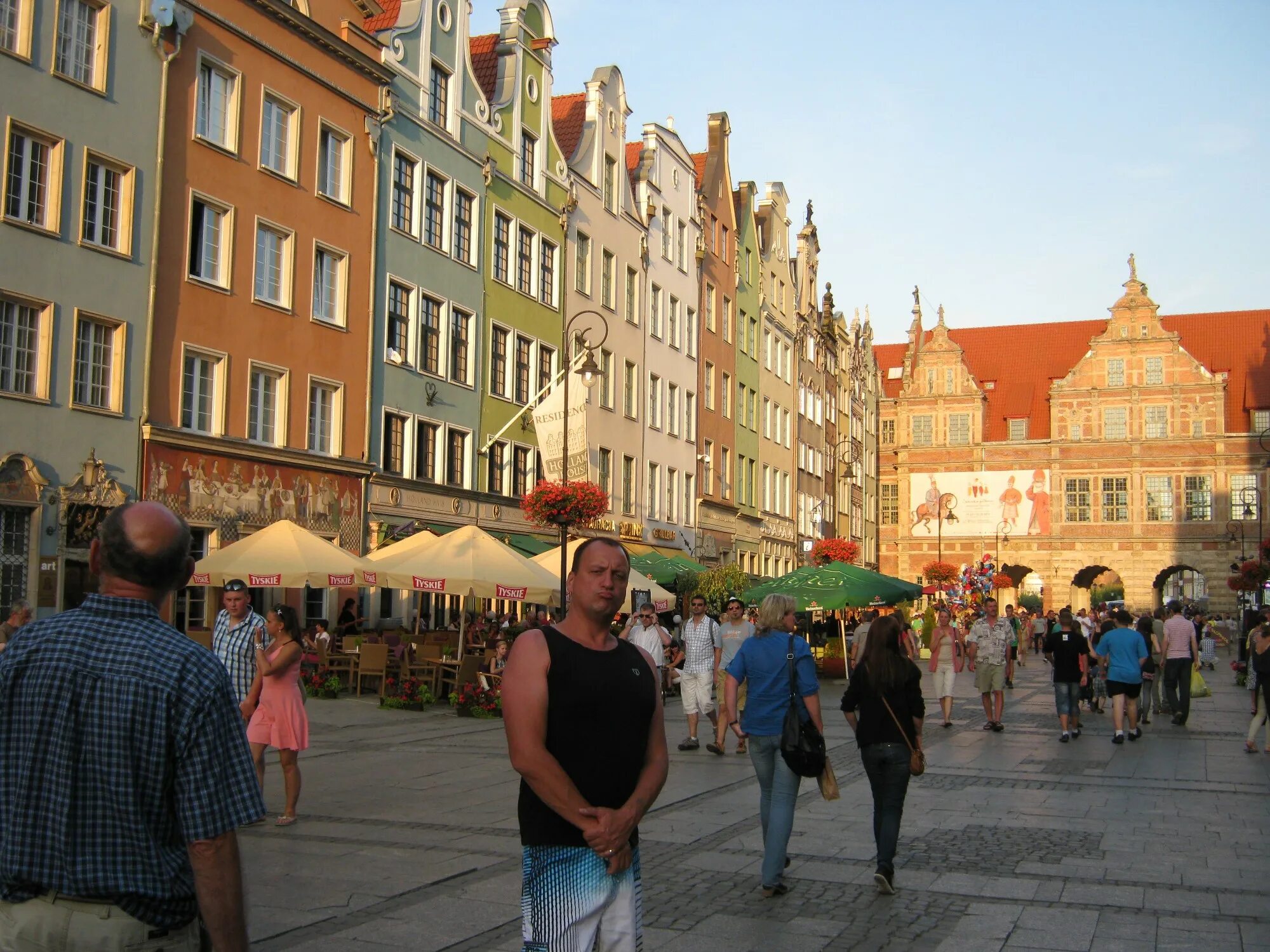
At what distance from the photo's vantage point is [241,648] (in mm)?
10242

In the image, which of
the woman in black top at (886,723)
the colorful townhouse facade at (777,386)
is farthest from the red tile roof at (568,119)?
the woman in black top at (886,723)

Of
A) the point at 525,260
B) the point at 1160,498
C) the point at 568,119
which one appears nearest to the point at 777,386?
the point at 568,119

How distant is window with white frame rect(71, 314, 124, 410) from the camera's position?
21797mm

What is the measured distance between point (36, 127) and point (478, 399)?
45.8 ft

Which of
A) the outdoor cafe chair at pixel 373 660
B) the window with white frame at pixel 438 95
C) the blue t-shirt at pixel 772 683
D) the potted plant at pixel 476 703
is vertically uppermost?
the window with white frame at pixel 438 95

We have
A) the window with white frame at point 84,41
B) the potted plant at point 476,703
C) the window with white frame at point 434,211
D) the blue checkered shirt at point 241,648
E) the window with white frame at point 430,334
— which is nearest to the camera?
the blue checkered shirt at point 241,648

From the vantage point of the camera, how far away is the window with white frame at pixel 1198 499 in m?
74.7

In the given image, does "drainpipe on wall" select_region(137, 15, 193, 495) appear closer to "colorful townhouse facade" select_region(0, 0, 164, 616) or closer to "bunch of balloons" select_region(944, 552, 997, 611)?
"colorful townhouse facade" select_region(0, 0, 164, 616)

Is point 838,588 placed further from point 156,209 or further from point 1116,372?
point 1116,372

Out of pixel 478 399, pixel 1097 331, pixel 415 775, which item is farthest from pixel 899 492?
pixel 415 775

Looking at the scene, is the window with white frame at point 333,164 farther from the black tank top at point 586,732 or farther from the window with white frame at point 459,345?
the black tank top at point 586,732

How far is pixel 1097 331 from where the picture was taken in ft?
287

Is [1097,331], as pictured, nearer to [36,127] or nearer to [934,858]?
[36,127]

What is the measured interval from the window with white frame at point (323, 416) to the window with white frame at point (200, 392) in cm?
270
